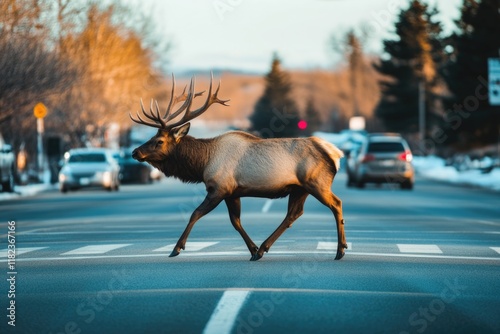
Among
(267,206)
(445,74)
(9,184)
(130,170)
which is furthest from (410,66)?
(267,206)

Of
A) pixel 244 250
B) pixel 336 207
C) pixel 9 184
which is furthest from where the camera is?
pixel 9 184

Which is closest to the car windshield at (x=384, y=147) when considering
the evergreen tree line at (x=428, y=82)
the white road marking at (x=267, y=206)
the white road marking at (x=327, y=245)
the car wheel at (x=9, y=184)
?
the white road marking at (x=267, y=206)

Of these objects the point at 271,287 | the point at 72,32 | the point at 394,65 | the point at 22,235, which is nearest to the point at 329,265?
the point at 271,287

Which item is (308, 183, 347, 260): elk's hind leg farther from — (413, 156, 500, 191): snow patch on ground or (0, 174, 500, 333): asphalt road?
(413, 156, 500, 191): snow patch on ground

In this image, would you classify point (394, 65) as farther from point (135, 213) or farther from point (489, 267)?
point (489, 267)

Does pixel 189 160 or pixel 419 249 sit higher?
pixel 189 160

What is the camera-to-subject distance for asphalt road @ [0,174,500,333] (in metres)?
9.66

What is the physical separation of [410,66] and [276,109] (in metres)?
56.4

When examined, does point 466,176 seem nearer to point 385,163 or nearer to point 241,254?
point 385,163

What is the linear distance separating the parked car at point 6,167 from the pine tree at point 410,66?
215ft

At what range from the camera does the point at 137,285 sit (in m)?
12.0

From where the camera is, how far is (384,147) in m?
43.8

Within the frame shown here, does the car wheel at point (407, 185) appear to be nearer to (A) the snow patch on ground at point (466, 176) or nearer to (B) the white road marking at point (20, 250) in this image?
(A) the snow patch on ground at point (466, 176)

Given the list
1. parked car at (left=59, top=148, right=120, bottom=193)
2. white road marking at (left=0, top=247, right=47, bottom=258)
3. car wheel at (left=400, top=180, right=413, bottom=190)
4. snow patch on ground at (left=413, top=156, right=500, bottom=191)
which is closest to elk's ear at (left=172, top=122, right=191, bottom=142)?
white road marking at (left=0, top=247, right=47, bottom=258)
